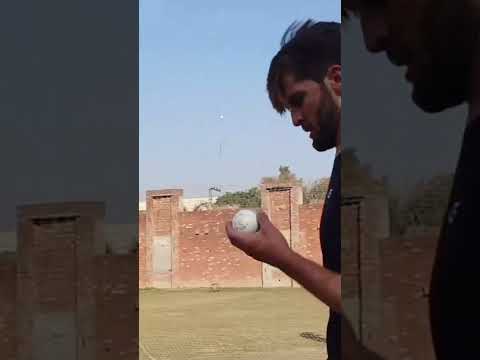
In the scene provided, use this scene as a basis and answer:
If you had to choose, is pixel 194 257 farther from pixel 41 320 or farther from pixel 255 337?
pixel 41 320

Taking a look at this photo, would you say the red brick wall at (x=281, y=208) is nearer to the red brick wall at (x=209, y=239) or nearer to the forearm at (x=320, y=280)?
the red brick wall at (x=209, y=239)

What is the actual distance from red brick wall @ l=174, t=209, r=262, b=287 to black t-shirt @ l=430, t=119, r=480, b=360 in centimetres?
1384

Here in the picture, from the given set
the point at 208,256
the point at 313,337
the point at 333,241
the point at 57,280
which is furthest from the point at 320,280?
the point at 208,256

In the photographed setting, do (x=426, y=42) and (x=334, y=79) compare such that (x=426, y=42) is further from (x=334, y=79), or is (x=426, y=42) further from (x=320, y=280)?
(x=320, y=280)

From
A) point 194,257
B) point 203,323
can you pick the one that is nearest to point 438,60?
point 203,323

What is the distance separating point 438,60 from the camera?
1.81 meters

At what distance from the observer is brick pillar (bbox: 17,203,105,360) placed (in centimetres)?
204

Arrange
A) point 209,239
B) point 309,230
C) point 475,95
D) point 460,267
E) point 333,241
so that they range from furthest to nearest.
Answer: point 209,239 < point 309,230 < point 333,241 < point 475,95 < point 460,267

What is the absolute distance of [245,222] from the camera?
6.51ft

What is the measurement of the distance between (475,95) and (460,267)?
497 millimetres

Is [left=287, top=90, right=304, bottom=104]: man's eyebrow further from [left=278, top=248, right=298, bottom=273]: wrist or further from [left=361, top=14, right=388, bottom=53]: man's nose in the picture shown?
[left=278, top=248, right=298, bottom=273]: wrist

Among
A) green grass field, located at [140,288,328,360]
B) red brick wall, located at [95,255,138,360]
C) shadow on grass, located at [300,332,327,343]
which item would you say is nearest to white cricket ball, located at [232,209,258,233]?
red brick wall, located at [95,255,138,360]

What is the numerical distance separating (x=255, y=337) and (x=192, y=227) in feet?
26.0

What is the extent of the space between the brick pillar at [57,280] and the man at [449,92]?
109cm
